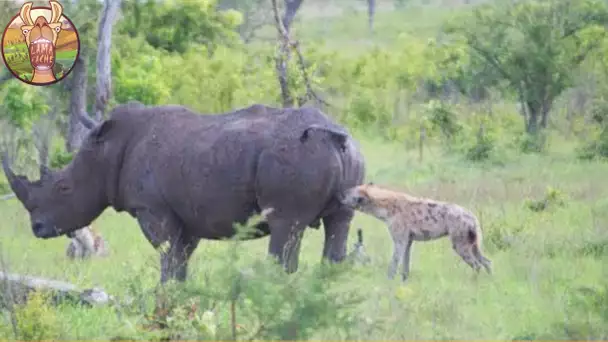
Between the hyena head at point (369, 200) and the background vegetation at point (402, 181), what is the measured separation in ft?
1.69

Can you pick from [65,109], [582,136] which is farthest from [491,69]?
[65,109]

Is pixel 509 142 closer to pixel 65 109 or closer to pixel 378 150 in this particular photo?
pixel 378 150

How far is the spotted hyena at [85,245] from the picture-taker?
1271 cm

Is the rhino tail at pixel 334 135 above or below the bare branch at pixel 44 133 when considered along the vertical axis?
above

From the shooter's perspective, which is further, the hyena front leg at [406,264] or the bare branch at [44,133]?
the bare branch at [44,133]

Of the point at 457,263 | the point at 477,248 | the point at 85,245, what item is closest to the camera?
the point at 477,248

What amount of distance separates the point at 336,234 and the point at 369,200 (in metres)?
0.40

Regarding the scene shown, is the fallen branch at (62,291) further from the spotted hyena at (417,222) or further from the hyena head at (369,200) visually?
the spotted hyena at (417,222)

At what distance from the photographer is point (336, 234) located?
954 cm

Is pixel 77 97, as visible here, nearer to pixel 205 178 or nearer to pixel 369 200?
pixel 205 178
